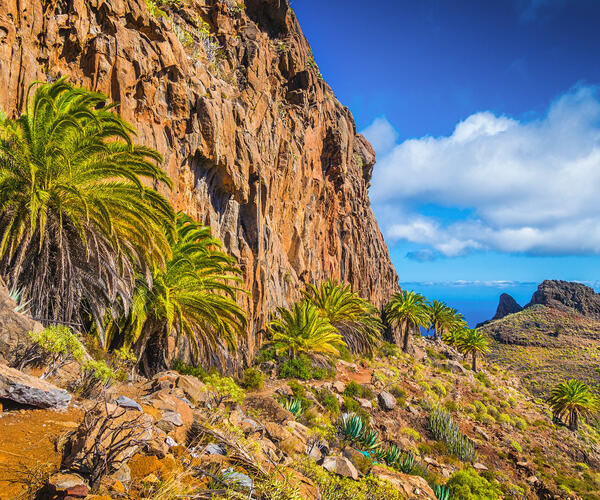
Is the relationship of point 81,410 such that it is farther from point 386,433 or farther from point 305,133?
point 305,133

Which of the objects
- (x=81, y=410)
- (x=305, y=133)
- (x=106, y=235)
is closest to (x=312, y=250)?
(x=305, y=133)

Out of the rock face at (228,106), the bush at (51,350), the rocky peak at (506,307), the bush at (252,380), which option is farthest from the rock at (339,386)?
the rocky peak at (506,307)

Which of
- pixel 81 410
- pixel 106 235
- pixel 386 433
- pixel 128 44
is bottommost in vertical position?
pixel 386 433

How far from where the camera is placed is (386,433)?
1507cm

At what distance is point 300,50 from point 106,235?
2998 centimetres

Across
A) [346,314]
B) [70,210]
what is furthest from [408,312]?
[70,210]

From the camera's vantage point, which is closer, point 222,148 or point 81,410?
point 81,410

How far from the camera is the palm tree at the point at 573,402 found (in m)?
34.6

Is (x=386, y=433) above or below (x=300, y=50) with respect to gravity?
below

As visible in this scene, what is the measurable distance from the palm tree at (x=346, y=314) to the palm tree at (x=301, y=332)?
5.19m

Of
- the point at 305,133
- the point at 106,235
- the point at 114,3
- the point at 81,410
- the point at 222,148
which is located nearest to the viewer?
the point at 81,410

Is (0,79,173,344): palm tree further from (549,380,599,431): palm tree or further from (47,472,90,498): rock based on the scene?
(549,380,599,431): palm tree

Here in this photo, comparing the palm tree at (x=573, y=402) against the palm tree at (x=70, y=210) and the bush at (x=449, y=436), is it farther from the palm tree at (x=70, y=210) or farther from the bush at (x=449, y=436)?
the palm tree at (x=70, y=210)

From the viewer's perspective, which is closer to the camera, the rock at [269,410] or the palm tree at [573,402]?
the rock at [269,410]
